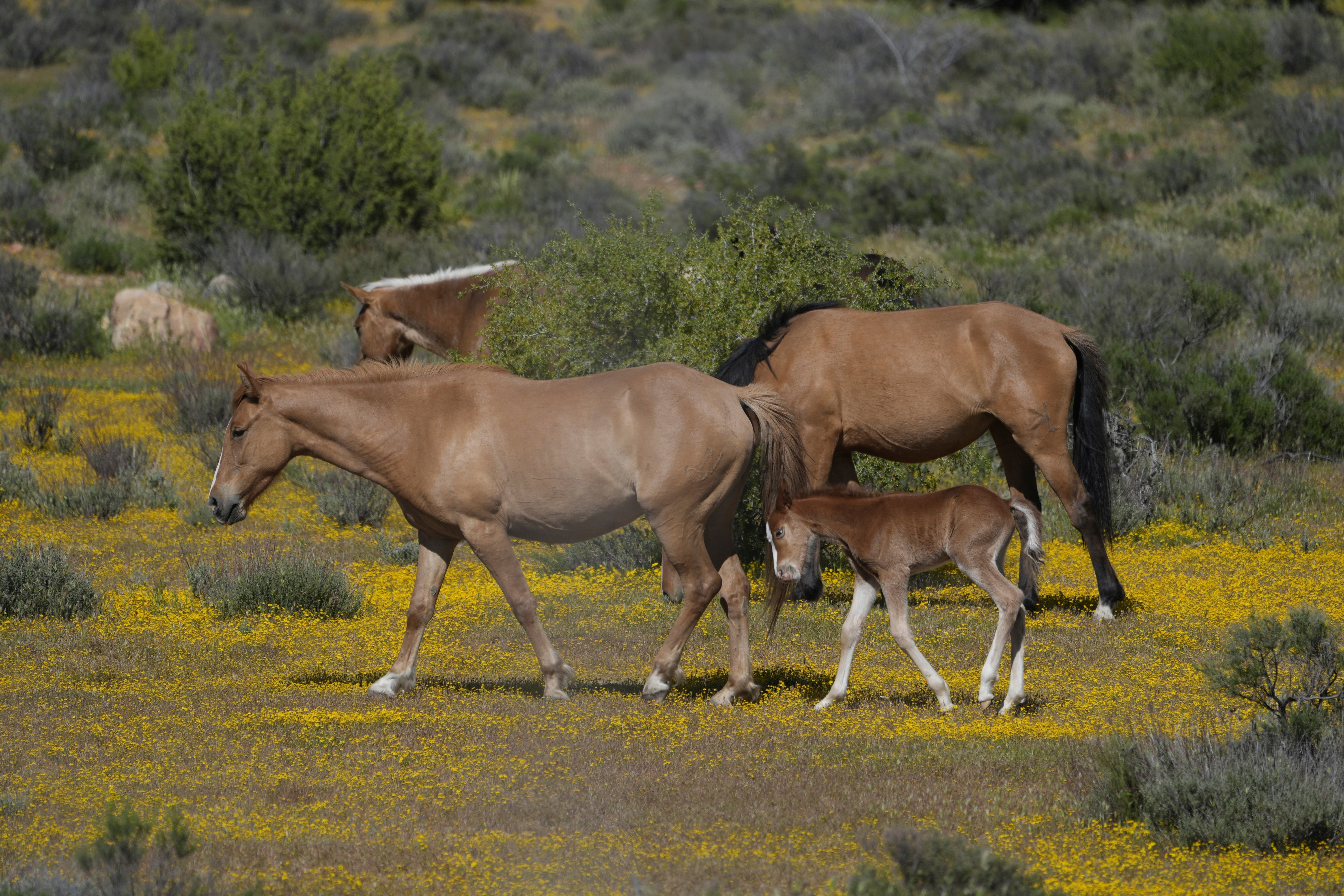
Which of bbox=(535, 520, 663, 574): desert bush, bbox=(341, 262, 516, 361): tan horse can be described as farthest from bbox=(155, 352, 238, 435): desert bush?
bbox=(535, 520, 663, 574): desert bush

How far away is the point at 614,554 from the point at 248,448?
5.13 meters

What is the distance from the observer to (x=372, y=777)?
6.81m

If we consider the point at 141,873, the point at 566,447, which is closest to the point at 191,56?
the point at 566,447

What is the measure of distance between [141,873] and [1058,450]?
25.0ft

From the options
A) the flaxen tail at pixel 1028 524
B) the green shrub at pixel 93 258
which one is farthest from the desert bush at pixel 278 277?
the flaxen tail at pixel 1028 524

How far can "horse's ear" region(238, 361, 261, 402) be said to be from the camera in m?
8.22

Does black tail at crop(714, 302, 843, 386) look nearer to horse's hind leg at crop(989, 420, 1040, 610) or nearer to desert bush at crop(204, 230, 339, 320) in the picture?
horse's hind leg at crop(989, 420, 1040, 610)

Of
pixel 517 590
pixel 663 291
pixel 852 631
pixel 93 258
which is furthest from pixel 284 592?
pixel 93 258

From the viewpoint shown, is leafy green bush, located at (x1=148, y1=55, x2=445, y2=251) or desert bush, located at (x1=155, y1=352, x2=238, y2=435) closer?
desert bush, located at (x1=155, y1=352, x2=238, y2=435)

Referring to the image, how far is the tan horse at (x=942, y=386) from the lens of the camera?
1069cm

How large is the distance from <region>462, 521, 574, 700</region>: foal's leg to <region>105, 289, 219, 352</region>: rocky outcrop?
49.5ft

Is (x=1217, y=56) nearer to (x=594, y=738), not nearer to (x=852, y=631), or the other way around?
(x=852, y=631)

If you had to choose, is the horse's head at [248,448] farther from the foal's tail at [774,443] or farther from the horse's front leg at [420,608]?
the foal's tail at [774,443]

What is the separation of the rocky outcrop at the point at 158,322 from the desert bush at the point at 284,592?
11.5m
